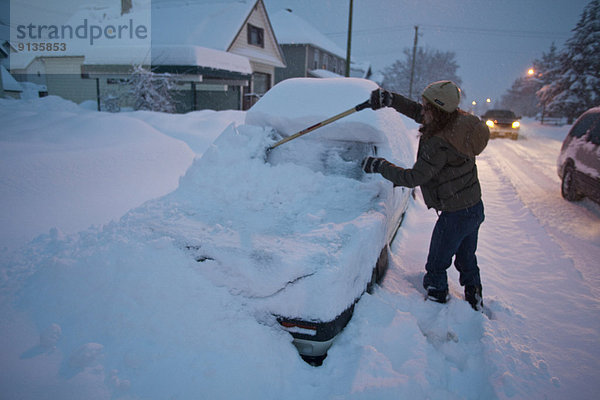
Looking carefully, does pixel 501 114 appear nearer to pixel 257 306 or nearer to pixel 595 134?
pixel 595 134

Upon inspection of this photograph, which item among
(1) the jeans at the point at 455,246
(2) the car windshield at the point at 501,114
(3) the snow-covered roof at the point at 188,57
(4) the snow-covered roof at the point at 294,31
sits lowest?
(1) the jeans at the point at 455,246

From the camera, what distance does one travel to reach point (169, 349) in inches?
74.7

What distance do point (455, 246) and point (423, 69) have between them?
166 ft

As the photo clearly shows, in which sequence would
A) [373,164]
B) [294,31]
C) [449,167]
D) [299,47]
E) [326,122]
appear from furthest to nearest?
[294,31] → [299,47] → [326,122] → [373,164] → [449,167]

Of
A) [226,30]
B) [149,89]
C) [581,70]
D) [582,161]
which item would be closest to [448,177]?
[582,161]

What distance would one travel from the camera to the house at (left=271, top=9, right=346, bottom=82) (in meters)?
28.1

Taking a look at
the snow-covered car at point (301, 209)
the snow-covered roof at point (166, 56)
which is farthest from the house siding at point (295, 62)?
the snow-covered car at point (301, 209)

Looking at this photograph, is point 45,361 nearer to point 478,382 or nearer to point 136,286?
point 136,286

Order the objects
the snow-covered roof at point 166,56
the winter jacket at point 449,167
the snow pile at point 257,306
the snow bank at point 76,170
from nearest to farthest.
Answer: the snow pile at point 257,306, the winter jacket at point 449,167, the snow bank at point 76,170, the snow-covered roof at point 166,56

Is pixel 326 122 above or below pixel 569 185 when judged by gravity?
above

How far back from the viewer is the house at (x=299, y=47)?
2809cm

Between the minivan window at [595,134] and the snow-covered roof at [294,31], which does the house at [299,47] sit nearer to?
the snow-covered roof at [294,31]

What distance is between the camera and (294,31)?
2859 centimetres

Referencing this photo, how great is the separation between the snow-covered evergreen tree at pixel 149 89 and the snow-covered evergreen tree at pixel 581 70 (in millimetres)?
30787
